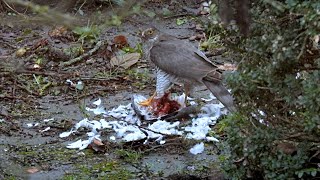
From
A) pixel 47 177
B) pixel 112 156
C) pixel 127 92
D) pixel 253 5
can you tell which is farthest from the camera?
pixel 127 92

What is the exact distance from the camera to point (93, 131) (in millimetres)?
5727

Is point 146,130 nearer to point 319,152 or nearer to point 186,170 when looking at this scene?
point 186,170

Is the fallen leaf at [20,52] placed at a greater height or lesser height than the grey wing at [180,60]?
lesser

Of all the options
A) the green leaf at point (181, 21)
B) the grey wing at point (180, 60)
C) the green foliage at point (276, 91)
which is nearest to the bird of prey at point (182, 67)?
the grey wing at point (180, 60)

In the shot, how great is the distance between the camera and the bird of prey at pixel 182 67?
5.86 m

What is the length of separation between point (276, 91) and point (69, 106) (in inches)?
118

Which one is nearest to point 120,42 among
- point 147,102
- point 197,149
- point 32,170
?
point 147,102

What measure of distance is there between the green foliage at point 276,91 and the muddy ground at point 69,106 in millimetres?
532

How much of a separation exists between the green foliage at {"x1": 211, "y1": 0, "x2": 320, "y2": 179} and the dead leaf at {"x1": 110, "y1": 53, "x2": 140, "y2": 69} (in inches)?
127

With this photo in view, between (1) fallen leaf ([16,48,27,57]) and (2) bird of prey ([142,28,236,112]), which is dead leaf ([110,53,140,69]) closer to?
(1) fallen leaf ([16,48,27,57])

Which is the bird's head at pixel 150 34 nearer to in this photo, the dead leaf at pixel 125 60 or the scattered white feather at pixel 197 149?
the dead leaf at pixel 125 60

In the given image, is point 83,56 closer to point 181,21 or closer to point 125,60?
point 125,60

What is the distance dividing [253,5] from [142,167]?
1.57 meters

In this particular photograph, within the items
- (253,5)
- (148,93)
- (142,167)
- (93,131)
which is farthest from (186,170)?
(148,93)
